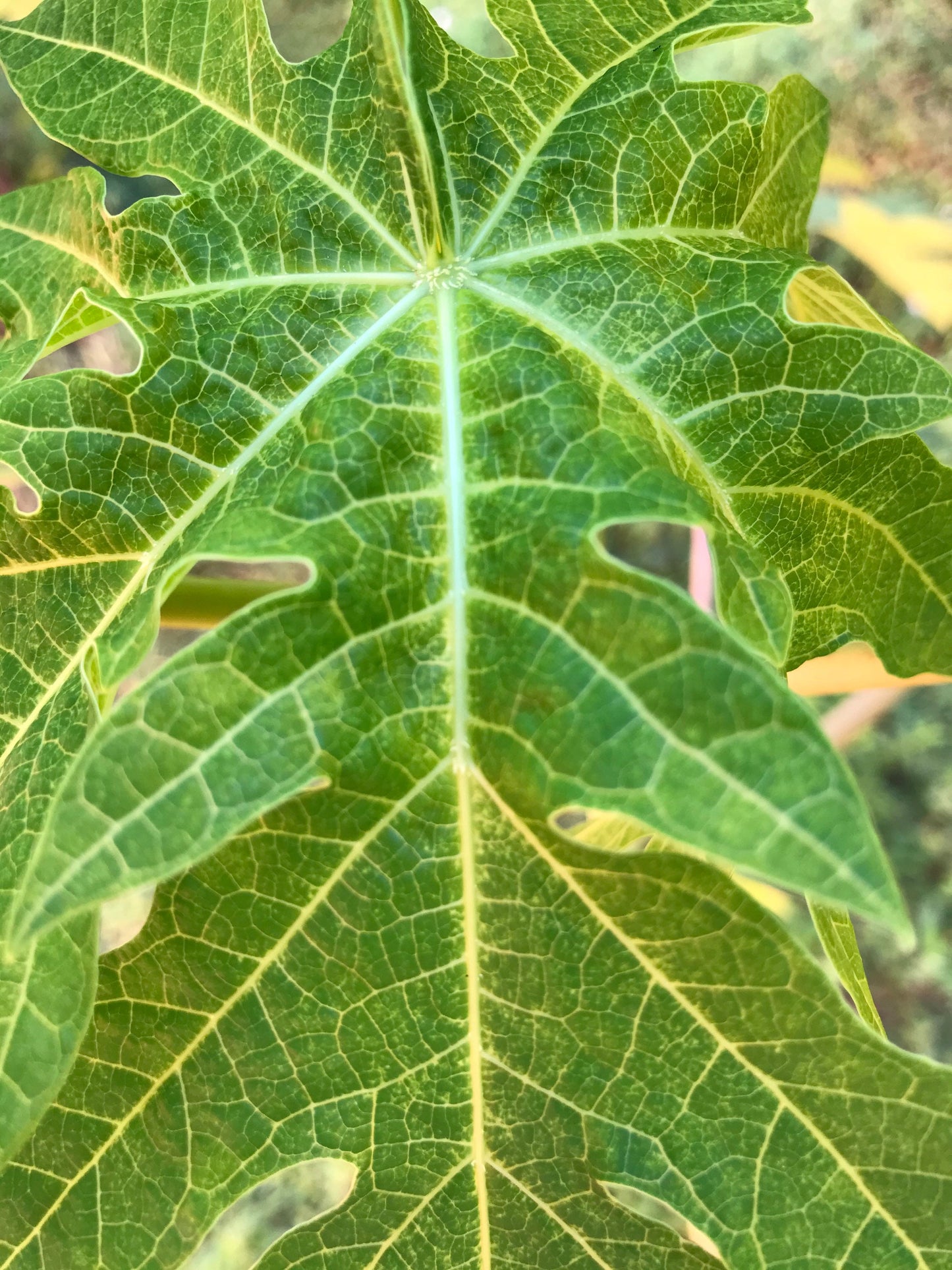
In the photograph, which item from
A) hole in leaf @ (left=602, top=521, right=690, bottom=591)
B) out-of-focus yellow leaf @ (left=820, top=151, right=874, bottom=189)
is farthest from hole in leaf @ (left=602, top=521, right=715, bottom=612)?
out-of-focus yellow leaf @ (left=820, top=151, right=874, bottom=189)

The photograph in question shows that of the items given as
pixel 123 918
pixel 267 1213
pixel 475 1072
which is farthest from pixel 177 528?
pixel 267 1213

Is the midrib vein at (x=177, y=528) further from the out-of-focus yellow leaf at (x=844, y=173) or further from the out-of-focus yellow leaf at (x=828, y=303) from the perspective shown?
the out-of-focus yellow leaf at (x=844, y=173)

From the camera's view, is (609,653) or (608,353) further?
(608,353)

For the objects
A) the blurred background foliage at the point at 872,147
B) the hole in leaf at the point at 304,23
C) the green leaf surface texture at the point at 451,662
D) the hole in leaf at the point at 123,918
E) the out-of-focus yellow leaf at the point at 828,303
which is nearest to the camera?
the green leaf surface texture at the point at 451,662

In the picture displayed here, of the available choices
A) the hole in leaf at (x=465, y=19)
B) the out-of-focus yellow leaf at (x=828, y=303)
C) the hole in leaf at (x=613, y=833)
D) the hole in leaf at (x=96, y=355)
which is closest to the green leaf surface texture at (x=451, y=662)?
the out-of-focus yellow leaf at (x=828, y=303)

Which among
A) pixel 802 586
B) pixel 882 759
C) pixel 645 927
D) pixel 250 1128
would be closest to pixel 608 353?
pixel 802 586

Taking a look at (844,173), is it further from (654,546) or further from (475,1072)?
(475,1072)

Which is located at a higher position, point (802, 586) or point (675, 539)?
point (675, 539)

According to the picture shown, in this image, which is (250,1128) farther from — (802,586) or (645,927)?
(802,586)
